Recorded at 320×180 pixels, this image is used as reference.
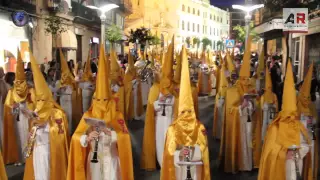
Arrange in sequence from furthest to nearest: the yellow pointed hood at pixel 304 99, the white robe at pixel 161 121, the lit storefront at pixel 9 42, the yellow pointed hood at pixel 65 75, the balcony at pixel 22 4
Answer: the balcony at pixel 22 4
the lit storefront at pixel 9 42
the yellow pointed hood at pixel 65 75
the white robe at pixel 161 121
the yellow pointed hood at pixel 304 99

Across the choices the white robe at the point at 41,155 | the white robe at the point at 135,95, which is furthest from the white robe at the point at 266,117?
the white robe at the point at 135,95

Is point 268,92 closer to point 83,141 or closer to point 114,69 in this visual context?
point 83,141

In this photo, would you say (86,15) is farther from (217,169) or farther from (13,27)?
(217,169)

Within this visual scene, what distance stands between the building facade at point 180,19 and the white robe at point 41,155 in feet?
123

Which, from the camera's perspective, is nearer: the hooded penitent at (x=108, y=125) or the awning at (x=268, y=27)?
the hooded penitent at (x=108, y=125)

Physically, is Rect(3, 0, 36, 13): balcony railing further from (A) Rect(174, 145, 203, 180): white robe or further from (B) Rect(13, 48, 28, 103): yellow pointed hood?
(A) Rect(174, 145, 203, 180): white robe

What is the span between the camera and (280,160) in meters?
5.10

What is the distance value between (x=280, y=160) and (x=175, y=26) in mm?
56042

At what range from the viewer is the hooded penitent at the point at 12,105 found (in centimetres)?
779

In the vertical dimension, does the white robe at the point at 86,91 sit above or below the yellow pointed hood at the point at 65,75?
below

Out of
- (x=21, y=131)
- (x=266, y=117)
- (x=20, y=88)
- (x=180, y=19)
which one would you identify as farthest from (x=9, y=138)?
(x=180, y=19)

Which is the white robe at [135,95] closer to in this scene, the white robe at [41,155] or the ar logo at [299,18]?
the ar logo at [299,18]

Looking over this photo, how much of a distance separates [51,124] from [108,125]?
107 cm

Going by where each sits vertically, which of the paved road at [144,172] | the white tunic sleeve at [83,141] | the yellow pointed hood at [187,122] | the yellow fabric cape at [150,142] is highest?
the yellow pointed hood at [187,122]
